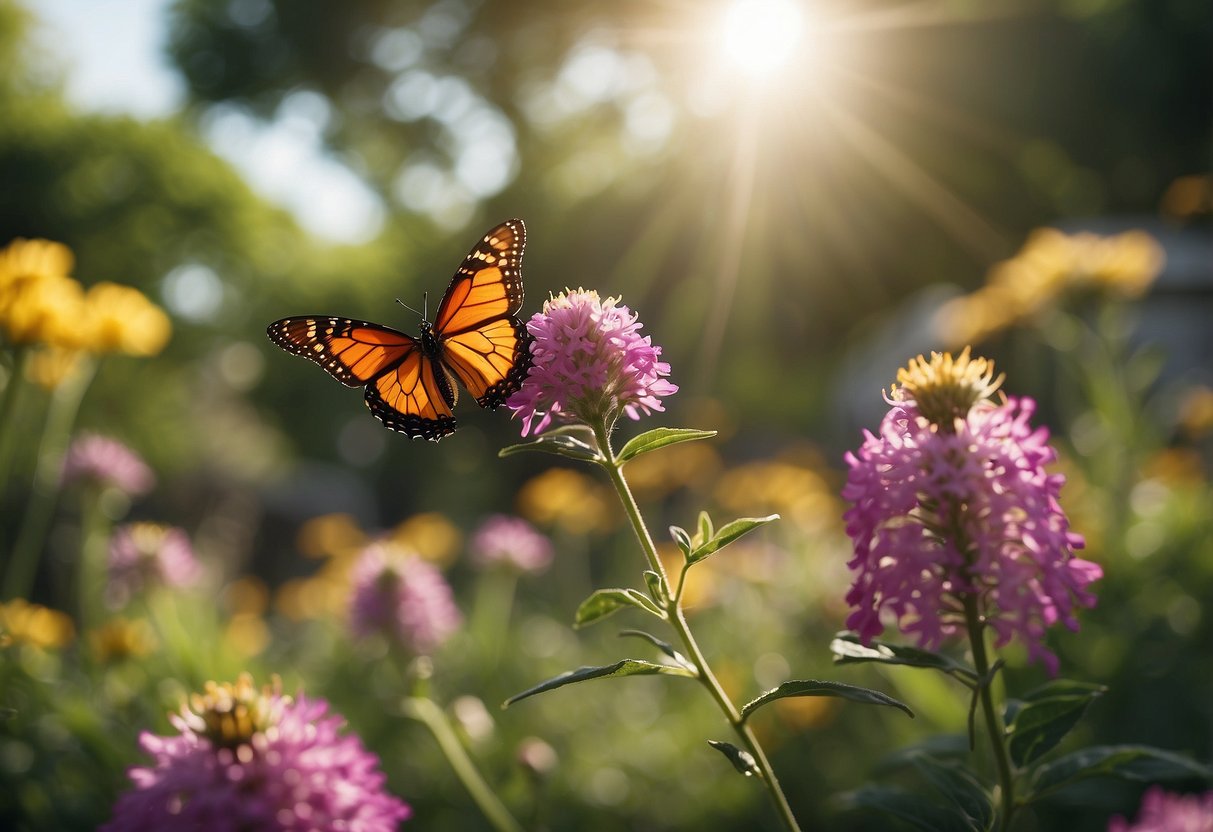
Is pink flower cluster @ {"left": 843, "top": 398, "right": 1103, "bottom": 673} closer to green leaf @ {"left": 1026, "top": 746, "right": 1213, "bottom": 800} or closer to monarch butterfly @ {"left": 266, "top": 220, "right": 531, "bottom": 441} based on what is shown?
green leaf @ {"left": 1026, "top": 746, "right": 1213, "bottom": 800}

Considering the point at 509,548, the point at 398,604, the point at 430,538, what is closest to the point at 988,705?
the point at 398,604

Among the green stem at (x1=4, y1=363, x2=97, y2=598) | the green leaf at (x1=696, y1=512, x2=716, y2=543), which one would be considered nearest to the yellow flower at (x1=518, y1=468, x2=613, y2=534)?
the green stem at (x1=4, y1=363, x2=97, y2=598)

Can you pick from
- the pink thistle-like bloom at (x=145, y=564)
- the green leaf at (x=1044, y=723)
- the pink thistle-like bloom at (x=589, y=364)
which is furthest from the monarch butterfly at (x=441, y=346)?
the pink thistle-like bloom at (x=145, y=564)

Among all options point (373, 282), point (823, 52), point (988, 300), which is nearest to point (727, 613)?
point (988, 300)

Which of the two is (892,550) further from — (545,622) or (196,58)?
(196,58)

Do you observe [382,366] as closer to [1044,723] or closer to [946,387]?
[946,387]

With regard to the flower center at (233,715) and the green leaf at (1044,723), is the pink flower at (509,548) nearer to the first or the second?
the flower center at (233,715)
